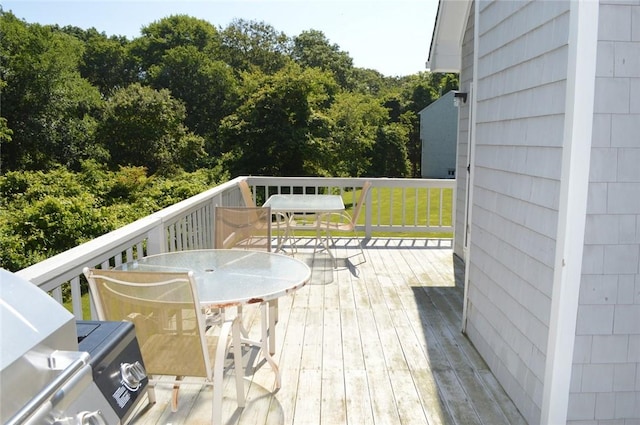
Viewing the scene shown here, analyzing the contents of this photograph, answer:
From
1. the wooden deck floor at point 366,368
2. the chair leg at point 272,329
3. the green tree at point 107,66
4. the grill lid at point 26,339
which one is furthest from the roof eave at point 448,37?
the green tree at point 107,66

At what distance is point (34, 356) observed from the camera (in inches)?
35.1

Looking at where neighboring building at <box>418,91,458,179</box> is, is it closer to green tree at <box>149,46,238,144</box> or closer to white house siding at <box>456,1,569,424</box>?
green tree at <box>149,46,238,144</box>

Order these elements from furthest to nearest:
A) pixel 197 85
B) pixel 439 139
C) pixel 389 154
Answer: pixel 439 139 → pixel 197 85 → pixel 389 154

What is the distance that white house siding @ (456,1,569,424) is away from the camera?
2.49m

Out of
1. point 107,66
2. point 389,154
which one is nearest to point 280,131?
point 389,154

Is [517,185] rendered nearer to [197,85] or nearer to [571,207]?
[571,207]

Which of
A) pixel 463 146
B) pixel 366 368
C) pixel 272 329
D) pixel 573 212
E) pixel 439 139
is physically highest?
pixel 439 139

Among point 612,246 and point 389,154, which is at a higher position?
point 389,154

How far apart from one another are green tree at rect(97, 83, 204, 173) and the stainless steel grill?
2126 centimetres

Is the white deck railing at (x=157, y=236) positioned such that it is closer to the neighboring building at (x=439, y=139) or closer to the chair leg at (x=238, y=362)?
the chair leg at (x=238, y=362)

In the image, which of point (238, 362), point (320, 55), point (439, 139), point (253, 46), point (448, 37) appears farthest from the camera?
point (320, 55)

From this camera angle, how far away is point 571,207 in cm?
230

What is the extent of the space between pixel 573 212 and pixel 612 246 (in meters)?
0.28

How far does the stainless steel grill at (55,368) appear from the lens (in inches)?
32.8
